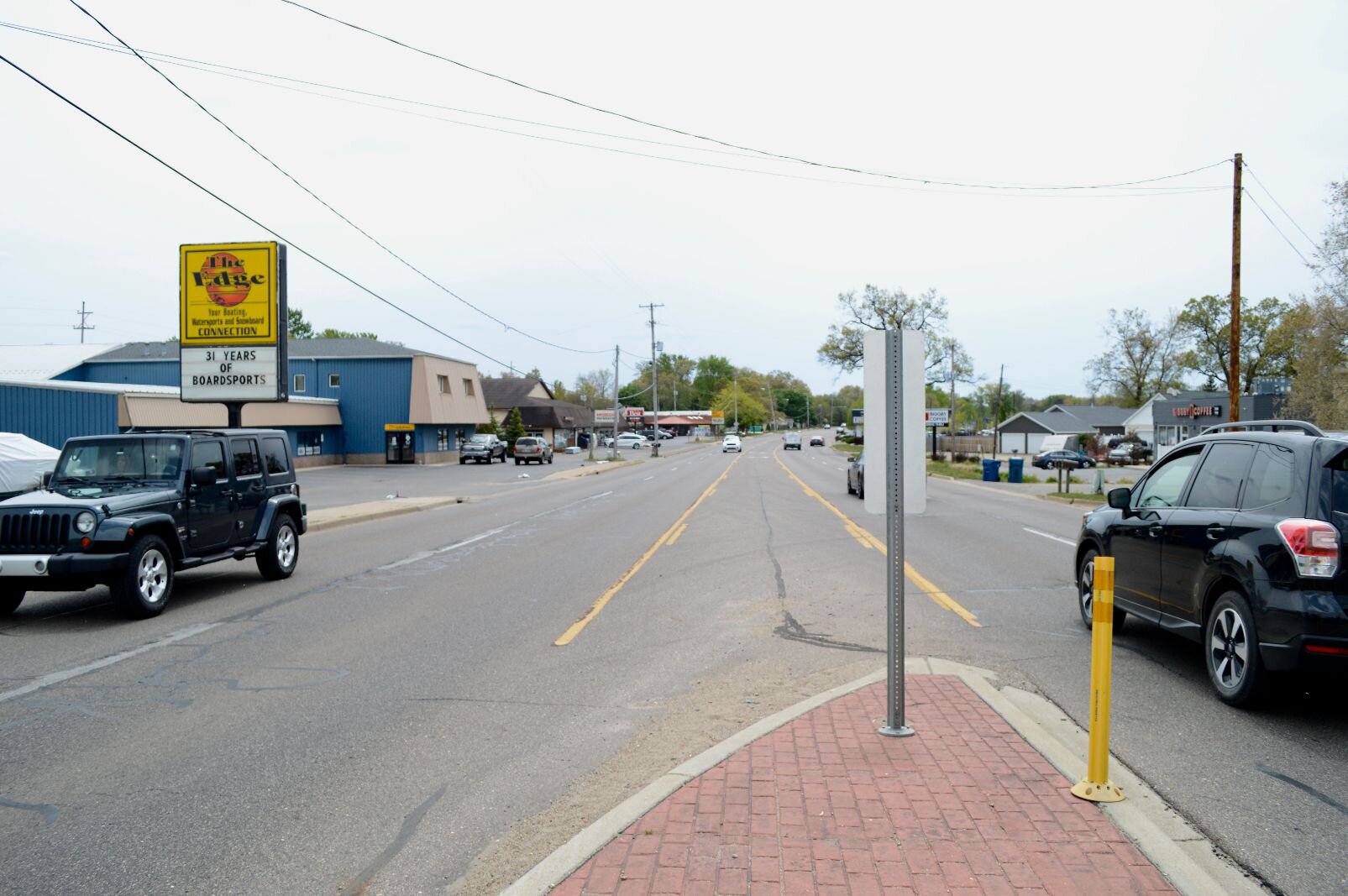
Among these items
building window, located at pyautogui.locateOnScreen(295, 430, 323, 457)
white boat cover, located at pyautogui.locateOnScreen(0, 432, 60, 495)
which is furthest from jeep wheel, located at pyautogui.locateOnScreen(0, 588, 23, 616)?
building window, located at pyautogui.locateOnScreen(295, 430, 323, 457)

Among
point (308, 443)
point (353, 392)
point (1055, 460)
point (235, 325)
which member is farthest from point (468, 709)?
point (353, 392)

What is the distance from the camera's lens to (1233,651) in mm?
6352

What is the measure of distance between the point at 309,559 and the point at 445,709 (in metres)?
9.36

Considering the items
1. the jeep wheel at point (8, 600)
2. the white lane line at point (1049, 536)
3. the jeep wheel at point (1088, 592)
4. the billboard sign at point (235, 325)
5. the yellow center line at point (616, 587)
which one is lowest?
the yellow center line at point (616, 587)

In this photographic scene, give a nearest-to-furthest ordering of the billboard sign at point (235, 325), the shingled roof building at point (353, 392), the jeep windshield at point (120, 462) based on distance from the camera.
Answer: the jeep windshield at point (120, 462) → the billboard sign at point (235, 325) → the shingled roof building at point (353, 392)

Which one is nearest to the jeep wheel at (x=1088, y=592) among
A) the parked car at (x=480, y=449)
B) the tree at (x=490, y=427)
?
the parked car at (x=480, y=449)

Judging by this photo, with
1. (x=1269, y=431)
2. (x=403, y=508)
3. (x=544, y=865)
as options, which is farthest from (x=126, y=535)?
(x=403, y=508)

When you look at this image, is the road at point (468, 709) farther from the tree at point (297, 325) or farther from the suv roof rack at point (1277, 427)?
the tree at point (297, 325)

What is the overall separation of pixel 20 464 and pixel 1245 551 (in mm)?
21417

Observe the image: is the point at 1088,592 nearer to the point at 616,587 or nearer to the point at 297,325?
the point at 616,587

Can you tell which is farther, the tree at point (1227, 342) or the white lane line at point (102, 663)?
the tree at point (1227, 342)

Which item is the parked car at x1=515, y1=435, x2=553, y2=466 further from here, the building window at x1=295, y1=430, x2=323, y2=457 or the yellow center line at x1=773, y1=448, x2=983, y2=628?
the yellow center line at x1=773, y1=448, x2=983, y2=628

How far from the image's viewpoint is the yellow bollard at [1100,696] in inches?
173

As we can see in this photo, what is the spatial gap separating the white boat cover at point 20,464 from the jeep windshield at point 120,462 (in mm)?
9141
